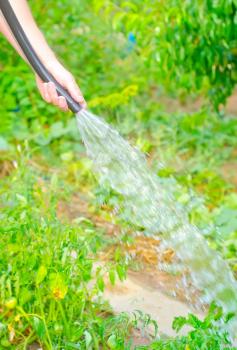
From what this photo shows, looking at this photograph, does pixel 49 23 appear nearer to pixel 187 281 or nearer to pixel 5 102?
pixel 5 102

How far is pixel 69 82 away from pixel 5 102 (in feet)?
8.51

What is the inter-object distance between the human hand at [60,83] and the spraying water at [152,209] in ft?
0.21

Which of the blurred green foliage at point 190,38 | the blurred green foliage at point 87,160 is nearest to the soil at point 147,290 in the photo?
the blurred green foliage at point 87,160

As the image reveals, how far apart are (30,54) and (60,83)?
12 cm

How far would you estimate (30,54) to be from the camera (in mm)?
2580

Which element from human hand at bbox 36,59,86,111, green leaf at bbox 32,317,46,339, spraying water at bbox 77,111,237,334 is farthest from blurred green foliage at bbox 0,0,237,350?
human hand at bbox 36,59,86,111

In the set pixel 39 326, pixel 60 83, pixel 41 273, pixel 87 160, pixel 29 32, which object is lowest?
pixel 87 160

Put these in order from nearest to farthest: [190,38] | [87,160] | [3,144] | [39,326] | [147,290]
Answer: [39,326]
[147,290]
[190,38]
[3,144]
[87,160]

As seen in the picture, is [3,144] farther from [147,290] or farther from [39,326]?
[39,326]

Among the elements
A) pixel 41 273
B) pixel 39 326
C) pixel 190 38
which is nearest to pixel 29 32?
pixel 41 273

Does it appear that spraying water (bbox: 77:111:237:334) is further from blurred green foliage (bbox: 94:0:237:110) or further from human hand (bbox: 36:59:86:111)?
blurred green foliage (bbox: 94:0:237:110)

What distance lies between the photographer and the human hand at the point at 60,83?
99.7 inches

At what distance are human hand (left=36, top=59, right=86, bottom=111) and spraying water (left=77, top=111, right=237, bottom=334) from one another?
6 cm

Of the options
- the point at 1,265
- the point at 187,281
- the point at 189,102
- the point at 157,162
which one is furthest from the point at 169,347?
the point at 189,102
